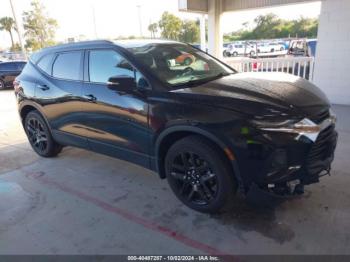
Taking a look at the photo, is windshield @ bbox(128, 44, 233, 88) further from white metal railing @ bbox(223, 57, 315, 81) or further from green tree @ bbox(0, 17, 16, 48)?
green tree @ bbox(0, 17, 16, 48)

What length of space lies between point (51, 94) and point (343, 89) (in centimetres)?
635

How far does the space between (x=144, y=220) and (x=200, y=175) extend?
0.74 meters

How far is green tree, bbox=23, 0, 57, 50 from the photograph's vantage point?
39500mm

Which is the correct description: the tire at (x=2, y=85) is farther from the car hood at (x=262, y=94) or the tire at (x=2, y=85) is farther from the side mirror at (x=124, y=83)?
the car hood at (x=262, y=94)

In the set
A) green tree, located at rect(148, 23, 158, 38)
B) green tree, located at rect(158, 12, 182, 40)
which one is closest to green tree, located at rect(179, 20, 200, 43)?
green tree, located at rect(158, 12, 182, 40)

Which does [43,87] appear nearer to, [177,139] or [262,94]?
[177,139]

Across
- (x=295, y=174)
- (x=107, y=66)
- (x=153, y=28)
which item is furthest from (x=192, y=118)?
(x=153, y=28)

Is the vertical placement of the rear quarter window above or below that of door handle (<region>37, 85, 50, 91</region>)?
above

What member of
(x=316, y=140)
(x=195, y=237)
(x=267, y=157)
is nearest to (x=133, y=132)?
(x=195, y=237)

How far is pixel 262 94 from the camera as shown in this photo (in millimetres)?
2654

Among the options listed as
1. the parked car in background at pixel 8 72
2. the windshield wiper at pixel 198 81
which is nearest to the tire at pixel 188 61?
the windshield wiper at pixel 198 81

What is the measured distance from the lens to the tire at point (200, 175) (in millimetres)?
2689

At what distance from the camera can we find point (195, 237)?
270 centimetres

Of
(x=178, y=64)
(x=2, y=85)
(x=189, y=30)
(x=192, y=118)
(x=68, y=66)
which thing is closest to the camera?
(x=192, y=118)
